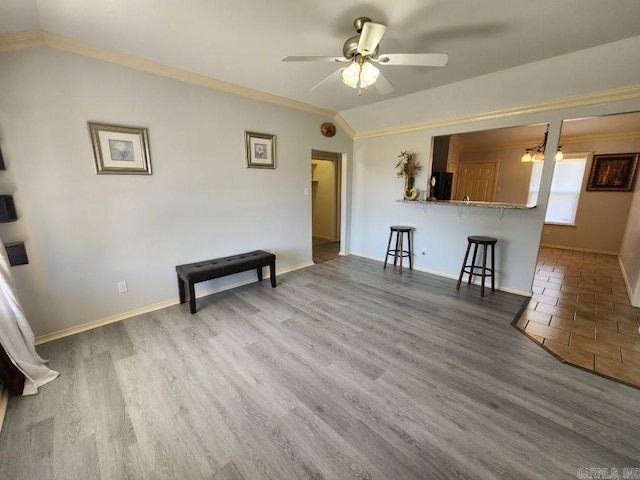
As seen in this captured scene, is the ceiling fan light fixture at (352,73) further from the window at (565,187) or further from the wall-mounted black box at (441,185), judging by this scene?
the window at (565,187)

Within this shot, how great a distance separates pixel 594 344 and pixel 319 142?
4170mm

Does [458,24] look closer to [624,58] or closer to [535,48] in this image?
[535,48]

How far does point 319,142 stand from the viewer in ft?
14.4

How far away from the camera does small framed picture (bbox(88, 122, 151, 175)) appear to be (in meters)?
2.44

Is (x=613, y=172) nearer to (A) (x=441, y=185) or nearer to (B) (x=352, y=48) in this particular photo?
(A) (x=441, y=185)

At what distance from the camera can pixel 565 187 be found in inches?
224

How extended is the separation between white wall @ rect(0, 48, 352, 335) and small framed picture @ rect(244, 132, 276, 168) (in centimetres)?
9

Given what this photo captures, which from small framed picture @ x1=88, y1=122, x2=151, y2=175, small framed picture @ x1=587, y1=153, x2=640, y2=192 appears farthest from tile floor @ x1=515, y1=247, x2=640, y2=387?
small framed picture @ x1=88, y1=122, x2=151, y2=175

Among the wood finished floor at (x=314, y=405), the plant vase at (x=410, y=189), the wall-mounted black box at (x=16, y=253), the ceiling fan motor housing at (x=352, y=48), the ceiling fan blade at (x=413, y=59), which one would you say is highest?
the ceiling fan motor housing at (x=352, y=48)

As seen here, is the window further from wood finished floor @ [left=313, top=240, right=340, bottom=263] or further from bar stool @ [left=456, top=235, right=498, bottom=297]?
wood finished floor @ [left=313, top=240, right=340, bottom=263]

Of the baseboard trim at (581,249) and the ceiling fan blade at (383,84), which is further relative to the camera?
the baseboard trim at (581,249)

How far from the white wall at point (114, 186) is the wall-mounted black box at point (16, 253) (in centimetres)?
5

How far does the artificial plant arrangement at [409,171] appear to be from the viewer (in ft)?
13.8

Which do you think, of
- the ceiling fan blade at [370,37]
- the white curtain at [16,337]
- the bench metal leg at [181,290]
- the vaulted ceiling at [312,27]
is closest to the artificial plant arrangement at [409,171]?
the vaulted ceiling at [312,27]
